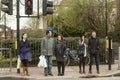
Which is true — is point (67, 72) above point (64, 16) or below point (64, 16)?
below

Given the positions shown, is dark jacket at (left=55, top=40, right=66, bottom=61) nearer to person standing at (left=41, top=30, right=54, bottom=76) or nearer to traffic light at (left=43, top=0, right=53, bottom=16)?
person standing at (left=41, top=30, right=54, bottom=76)

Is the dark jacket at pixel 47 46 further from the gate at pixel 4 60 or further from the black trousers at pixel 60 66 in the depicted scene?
the gate at pixel 4 60

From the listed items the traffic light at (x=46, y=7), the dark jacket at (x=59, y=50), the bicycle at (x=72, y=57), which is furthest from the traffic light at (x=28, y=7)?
the bicycle at (x=72, y=57)

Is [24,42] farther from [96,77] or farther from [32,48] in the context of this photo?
[32,48]

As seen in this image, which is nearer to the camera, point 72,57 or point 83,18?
point 72,57

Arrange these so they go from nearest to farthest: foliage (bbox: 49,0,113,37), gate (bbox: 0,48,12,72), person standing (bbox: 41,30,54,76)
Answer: person standing (bbox: 41,30,54,76) < gate (bbox: 0,48,12,72) < foliage (bbox: 49,0,113,37)

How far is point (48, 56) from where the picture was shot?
16578mm

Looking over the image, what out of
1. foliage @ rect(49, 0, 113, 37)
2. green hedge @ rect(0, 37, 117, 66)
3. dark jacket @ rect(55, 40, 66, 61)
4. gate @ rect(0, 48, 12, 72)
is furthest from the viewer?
foliage @ rect(49, 0, 113, 37)

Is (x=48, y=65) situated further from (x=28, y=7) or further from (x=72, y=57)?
(x=72, y=57)

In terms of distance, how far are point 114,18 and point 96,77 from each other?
2284cm

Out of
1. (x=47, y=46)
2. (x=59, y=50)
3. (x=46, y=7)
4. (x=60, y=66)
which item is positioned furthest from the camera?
(x=46, y=7)

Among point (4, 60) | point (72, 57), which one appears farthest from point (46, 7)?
point (72, 57)

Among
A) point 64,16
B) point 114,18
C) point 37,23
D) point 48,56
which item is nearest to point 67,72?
point 48,56

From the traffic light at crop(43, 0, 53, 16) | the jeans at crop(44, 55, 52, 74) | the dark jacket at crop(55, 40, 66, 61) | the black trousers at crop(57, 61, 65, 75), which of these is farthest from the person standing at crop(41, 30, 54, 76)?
the traffic light at crop(43, 0, 53, 16)
